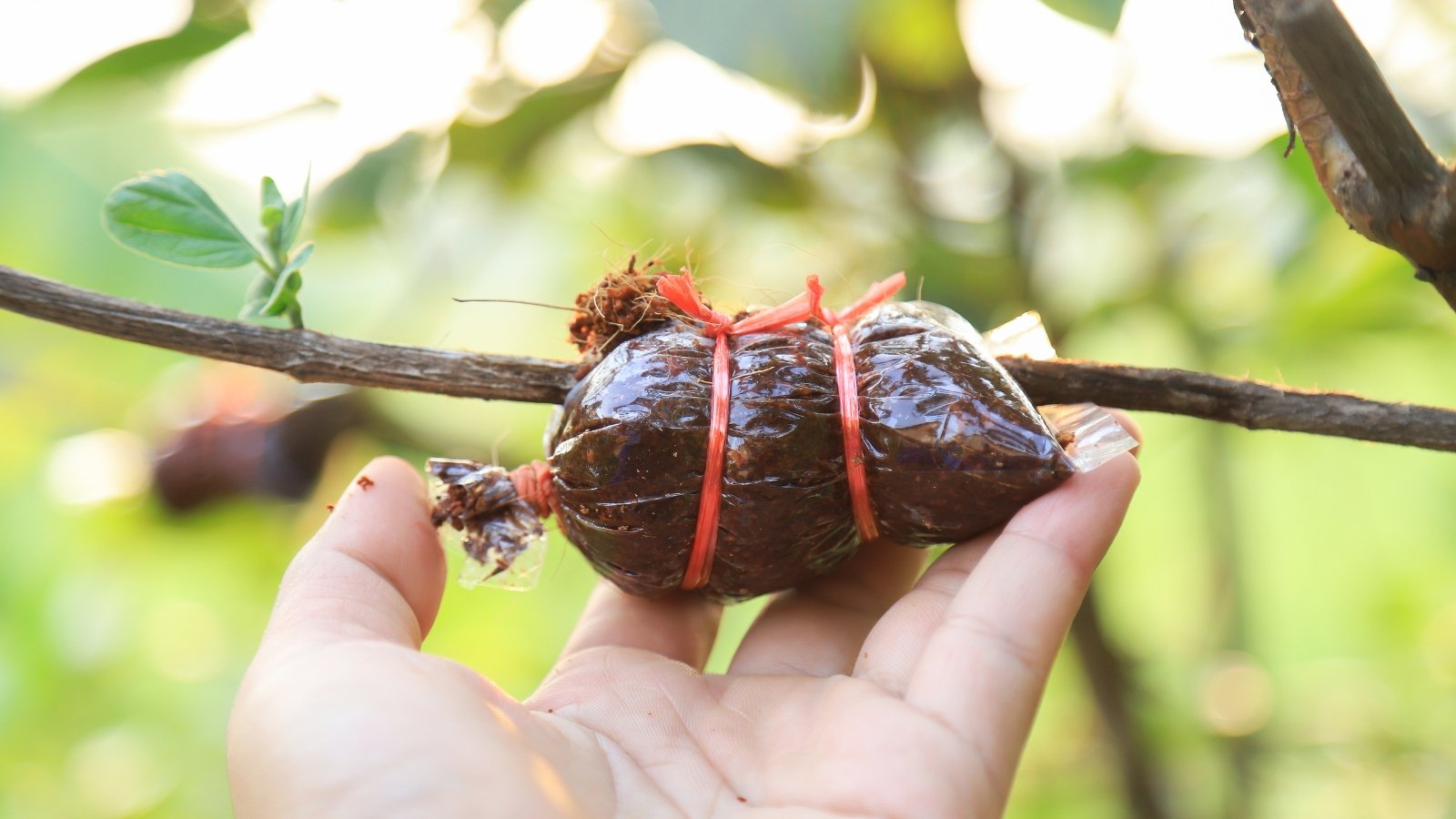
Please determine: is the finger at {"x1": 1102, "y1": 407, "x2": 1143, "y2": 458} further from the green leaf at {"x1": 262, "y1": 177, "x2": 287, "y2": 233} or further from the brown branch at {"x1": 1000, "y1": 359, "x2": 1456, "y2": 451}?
the green leaf at {"x1": 262, "y1": 177, "x2": 287, "y2": 233}

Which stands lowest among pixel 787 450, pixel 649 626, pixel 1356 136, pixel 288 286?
pixel 649 626

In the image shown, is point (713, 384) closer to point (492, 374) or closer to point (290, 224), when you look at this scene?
point (492, 374)

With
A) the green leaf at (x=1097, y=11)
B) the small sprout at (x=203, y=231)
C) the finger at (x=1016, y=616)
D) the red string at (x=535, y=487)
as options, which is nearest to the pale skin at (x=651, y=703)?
the finger at (x=1016, y=616)

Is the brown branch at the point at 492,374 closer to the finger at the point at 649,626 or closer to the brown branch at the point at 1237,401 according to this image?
the brown branch at the point at 1237,401

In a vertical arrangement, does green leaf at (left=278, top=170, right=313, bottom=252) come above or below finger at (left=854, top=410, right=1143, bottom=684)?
above

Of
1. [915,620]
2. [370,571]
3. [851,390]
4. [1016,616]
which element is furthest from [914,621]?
[370,571]

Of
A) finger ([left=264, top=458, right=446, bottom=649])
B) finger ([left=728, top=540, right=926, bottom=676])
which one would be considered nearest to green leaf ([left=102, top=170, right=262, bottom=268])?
finger ([left=264, top=458, right=446, bottom=649])
